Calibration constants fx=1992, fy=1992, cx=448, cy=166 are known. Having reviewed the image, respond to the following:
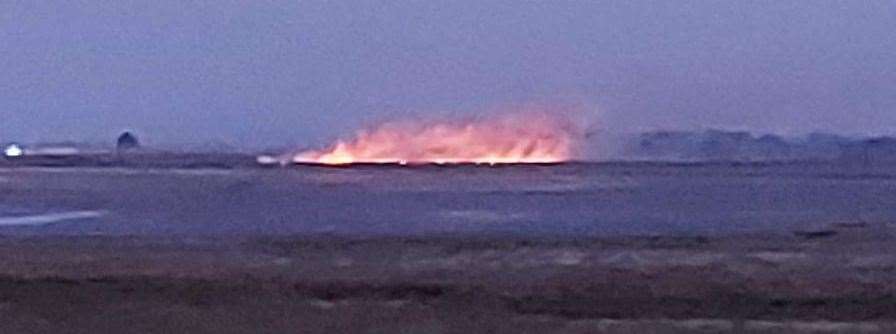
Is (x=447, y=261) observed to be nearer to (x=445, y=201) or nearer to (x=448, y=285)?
(x=448, y=285)

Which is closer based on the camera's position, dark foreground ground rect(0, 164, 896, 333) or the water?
dark foreground ground rect(0, 164, 896, 333)

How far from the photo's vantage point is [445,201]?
207 ft

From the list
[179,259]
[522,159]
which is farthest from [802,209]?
[522,159]

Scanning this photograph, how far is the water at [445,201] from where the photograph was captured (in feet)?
155

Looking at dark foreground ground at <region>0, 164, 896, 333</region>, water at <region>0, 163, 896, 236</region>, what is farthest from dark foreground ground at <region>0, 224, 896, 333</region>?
water at <region>0, 163, 896, 236</region>

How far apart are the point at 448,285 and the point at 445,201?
110 ft

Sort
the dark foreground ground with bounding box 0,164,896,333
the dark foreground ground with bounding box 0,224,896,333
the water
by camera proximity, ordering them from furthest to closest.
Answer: the water, the dark foreground ground with bounding box 0,164,896,333, the dark foreground ground with bounding box 0,224,896,333

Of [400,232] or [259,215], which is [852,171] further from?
[400,232]

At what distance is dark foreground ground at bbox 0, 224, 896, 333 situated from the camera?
24188mm

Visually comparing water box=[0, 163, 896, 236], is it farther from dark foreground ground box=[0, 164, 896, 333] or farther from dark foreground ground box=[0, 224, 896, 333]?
dark foreground ground box=[0, 224, 896, 333]

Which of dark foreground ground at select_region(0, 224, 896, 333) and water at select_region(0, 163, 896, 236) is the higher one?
water at select_region(0, 163, 896, 236)

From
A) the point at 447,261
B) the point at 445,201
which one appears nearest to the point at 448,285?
the point at 447,261

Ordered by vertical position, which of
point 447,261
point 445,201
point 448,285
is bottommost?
point 448,285

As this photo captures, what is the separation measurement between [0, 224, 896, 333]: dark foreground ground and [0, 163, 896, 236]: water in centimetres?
538
